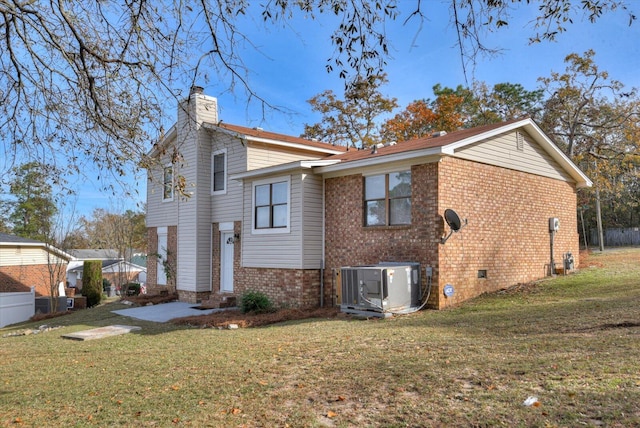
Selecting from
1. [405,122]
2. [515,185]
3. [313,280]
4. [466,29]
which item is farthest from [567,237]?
[405,122]

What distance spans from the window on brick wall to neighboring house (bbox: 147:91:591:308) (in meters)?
0.03

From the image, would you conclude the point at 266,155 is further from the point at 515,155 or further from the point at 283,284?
the point at 515,155

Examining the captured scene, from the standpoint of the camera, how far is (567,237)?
15.5 metres

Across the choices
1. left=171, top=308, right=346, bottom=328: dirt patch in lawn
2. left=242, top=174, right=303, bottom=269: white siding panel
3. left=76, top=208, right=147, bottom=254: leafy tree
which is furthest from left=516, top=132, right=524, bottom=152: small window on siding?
left=76, top=208, right=147, bottom=254: leafy tree

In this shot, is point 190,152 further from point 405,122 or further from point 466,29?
point 405,122

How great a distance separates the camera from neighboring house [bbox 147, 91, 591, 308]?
37.2 feet

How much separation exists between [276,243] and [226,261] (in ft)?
10.7

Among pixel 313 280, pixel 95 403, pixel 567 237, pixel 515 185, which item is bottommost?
pixel 95 403

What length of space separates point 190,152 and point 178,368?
11480mm

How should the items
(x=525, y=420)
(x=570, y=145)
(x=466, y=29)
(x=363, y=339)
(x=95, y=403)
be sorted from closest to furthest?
1. (x=525, y=420)
2. (x=466, y=29)
3. (x=95, y=403)
4. (x=363, y=339)
5. (x=570, y=145)

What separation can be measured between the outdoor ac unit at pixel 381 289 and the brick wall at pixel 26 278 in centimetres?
1717

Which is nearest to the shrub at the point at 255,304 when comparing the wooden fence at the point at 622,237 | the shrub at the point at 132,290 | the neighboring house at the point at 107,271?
the shrub at the point at 132,290

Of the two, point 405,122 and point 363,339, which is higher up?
point 405,122

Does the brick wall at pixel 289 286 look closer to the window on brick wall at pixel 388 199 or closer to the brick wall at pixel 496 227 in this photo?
the window on brick wall at pixel 388 199
